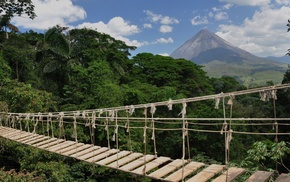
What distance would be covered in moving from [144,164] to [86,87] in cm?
698

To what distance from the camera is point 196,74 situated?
13.5 metres

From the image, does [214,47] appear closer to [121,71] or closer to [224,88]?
[224,88]

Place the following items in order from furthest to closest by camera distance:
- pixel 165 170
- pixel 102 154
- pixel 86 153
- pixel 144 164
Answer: pixel 86 153
pixel 102 154
pixel 144 164
pixel 165 170

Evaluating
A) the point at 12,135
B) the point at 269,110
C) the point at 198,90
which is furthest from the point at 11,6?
the point at 269,110

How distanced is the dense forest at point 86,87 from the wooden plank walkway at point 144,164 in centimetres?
235

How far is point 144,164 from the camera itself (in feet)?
9.11

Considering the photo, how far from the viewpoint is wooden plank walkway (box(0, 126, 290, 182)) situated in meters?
2.18

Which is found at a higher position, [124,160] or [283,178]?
[283,178]

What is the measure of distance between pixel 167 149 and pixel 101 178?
3339mm

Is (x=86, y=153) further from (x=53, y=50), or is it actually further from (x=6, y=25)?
(x=6, y=25)

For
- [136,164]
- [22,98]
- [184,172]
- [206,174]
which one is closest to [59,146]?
[136,164]

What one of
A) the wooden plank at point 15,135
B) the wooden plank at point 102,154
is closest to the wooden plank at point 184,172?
the wooden plank at point 102,154

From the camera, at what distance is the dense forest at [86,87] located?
7.35m

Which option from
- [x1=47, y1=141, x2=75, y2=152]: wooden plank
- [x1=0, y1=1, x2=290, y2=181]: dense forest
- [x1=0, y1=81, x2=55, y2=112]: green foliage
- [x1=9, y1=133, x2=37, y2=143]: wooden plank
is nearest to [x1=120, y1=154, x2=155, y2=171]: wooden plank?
[x1=47, y1=141, x2=75, y2=152]: wooden plank
